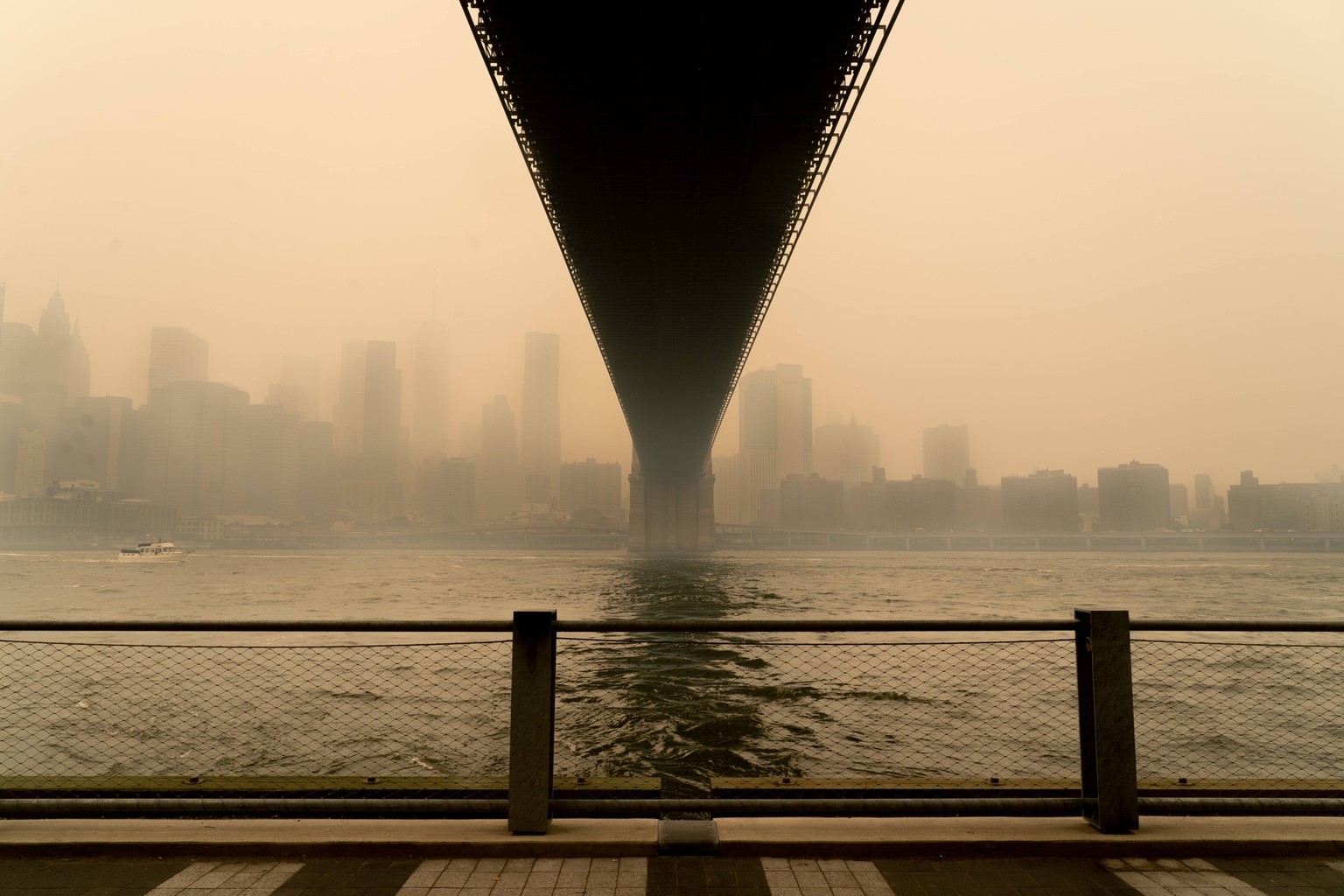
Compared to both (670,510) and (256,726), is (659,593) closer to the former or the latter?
(256,726)

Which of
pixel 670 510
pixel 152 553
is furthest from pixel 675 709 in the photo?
pixel 152 553

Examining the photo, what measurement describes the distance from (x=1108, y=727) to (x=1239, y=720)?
12.4 metres

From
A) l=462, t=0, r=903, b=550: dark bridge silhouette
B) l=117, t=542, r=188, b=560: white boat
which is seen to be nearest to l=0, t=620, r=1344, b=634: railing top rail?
l=462, t=0, r=903, b=550: dark bridge silhouette

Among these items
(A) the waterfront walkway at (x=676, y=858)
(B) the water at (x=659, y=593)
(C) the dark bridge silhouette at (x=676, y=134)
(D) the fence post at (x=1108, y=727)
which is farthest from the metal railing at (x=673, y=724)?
(C) the dark bridge silhouette at (x=676, y=134)

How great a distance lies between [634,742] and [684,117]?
71.3 feet

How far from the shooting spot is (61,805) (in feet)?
12.2

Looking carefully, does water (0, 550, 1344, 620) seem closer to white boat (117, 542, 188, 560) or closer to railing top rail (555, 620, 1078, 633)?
railing top rail (555, 620, 1078, 633)

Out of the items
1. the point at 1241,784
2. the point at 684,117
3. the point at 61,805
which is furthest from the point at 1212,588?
the point at 61,805

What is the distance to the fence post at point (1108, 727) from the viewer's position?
147 inches

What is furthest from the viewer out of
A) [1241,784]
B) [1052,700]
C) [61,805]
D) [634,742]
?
[1052,700]

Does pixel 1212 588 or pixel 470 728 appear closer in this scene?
pixel 470 728

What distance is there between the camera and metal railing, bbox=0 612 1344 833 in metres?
3.79

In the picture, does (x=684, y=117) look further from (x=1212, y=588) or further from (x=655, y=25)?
(x=1212, y=588)

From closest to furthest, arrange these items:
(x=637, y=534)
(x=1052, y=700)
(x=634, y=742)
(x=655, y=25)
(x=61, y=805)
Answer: (x=61, y=805) → (x=634, y=742) → (x=1052, y=700) → (x=655, y=25) → (x=637, y=534)
